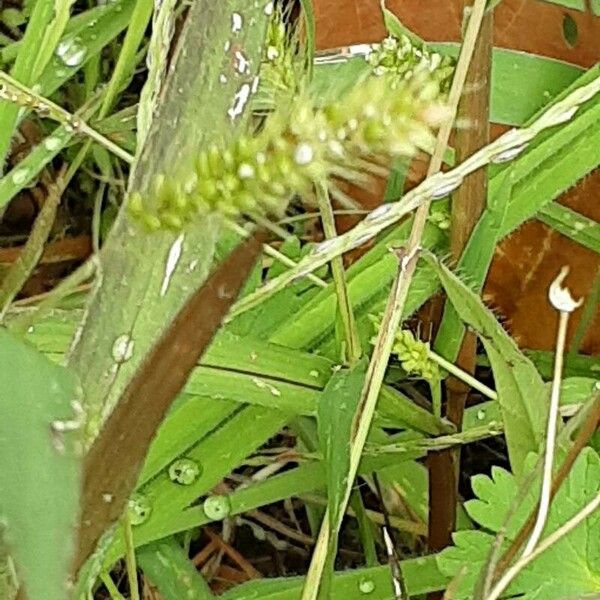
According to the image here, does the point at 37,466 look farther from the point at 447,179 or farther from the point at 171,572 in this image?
the point at 171,572

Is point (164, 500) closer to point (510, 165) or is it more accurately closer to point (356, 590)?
point (356, 590)

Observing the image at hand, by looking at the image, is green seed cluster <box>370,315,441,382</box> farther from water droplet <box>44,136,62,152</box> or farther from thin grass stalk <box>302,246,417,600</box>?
water droplet <box>44,136,62,152</box>

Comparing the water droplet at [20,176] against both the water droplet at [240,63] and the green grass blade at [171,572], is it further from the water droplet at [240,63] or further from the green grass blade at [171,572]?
the water droplet at [240,63]

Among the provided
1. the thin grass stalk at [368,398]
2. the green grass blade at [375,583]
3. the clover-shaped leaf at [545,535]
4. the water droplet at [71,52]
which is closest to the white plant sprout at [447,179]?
the thin grass stalk at [368,398]

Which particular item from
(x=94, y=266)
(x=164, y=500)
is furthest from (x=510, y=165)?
(x=94, y=266)

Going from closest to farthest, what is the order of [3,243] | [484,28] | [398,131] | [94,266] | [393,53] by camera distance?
[398,131]
[94,266]
[393,53]
[484,28]
[3,243]

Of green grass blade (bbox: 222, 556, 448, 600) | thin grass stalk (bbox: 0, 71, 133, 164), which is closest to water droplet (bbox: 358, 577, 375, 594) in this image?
green grass blade (bbox: 222, 556, 448, 600)
